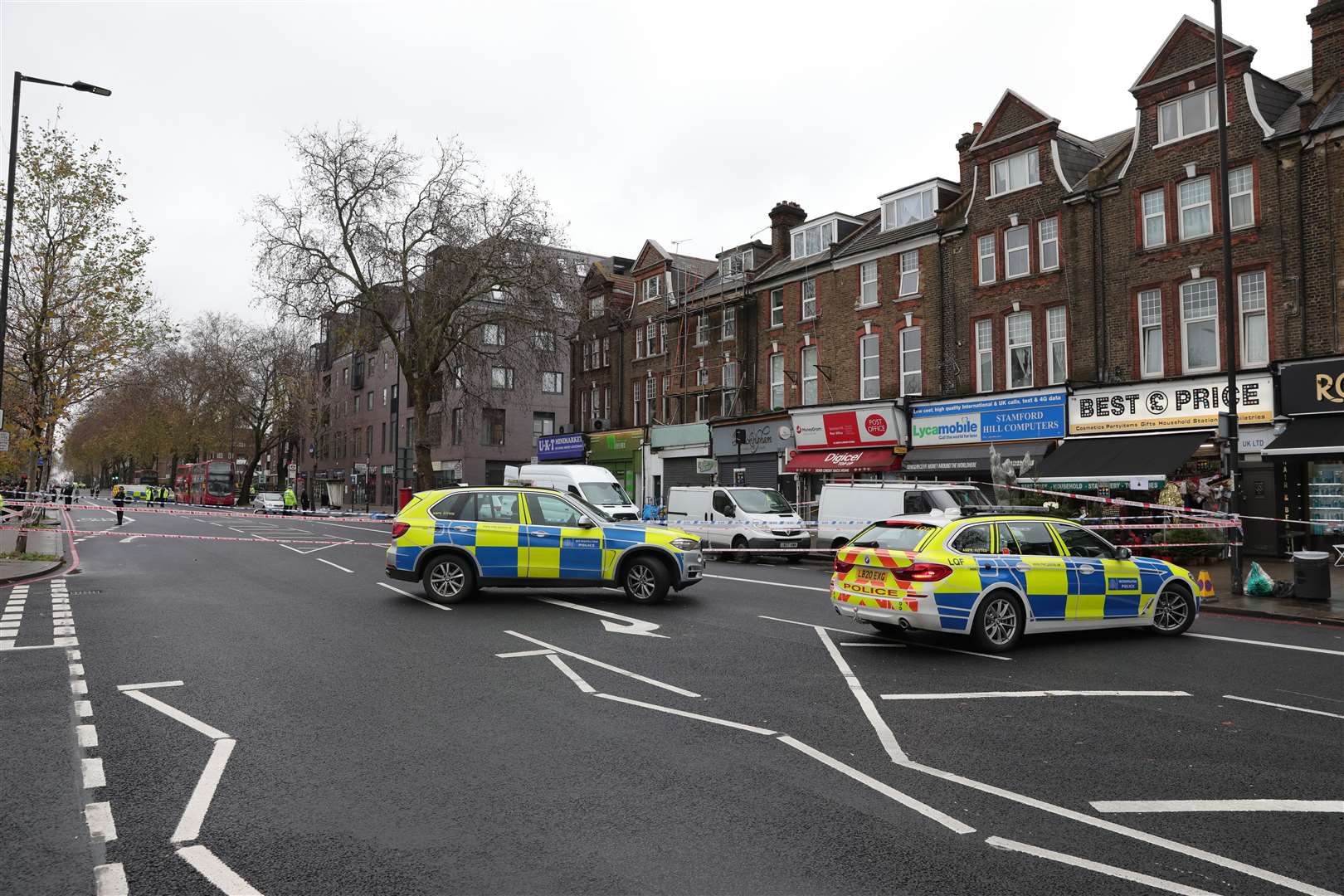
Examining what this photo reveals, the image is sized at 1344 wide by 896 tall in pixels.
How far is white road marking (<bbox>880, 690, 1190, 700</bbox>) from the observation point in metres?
7.54

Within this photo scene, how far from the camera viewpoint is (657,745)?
6000mm

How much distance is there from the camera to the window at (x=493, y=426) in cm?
5644

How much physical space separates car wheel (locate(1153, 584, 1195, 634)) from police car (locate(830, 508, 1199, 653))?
0.01 m

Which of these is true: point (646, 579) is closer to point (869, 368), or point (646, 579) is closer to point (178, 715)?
point (178, 715)

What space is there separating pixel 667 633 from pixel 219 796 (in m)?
6.09

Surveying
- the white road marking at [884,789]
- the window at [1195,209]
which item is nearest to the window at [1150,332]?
the window at [1195,209]

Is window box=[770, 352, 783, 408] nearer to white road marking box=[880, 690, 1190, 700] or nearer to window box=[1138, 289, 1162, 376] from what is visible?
window box=[1138, 289, 1162, 376]

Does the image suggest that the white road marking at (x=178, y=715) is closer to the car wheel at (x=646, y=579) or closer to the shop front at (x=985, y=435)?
the car wheel at (x=646, y=579)

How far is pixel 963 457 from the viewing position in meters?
27.1

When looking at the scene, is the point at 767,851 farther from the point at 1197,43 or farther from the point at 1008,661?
the point at 1197,43

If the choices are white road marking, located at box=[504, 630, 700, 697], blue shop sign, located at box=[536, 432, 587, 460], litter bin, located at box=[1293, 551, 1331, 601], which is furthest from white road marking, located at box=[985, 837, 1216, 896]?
blue shop sign, located at box=[536, 432, 587, 460]

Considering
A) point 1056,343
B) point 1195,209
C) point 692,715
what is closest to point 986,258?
point 1056,343

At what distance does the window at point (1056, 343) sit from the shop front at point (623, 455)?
68.7ft

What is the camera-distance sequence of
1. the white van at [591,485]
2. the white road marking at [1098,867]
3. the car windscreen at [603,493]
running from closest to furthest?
the white road marking at [1098,867] < the white van at [591,485] < the car windscreen at [603,493]
